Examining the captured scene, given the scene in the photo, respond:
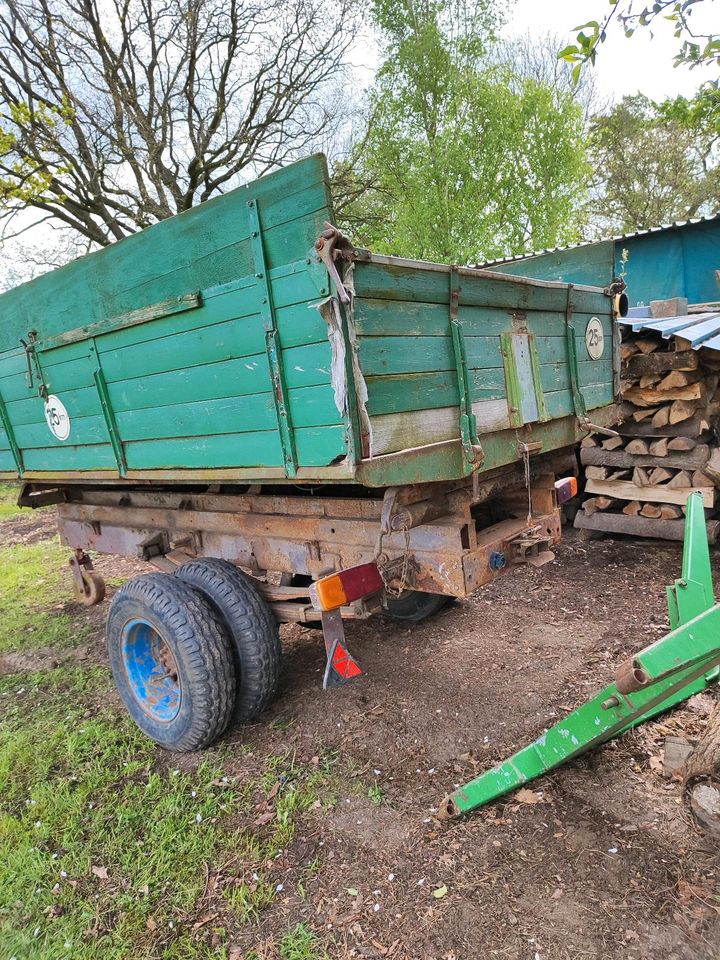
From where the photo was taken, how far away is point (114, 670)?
3.30 metres

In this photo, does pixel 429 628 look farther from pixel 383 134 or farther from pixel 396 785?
pixel 383 134

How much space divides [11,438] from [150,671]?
6.33 feet

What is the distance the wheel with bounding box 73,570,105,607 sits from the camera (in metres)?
4.85

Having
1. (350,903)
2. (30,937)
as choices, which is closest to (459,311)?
(350,903)

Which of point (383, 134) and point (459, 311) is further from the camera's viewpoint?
point (383, 134)

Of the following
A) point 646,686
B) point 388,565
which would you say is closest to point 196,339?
point 388,565

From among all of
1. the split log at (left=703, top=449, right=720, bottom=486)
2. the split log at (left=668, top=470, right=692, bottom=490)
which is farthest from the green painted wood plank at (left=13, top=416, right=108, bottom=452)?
the split log at (left=703, top=449, right=720, bottom=486)

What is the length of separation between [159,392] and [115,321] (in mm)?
449

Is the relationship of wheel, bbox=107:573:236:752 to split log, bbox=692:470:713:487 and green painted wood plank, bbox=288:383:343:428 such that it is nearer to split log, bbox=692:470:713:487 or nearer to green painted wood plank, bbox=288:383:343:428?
green painted wood plank, bbox=288:383:343:428

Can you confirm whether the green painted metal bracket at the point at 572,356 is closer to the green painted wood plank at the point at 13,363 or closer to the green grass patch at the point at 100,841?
the green grass patch at the point at 100,841

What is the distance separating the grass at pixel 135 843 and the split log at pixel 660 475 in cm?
394

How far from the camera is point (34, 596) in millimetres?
6125

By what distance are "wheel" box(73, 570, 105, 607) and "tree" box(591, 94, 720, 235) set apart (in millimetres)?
19415

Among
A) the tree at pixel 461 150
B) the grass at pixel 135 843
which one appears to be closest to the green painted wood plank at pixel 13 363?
the grass at pixel 135 843
